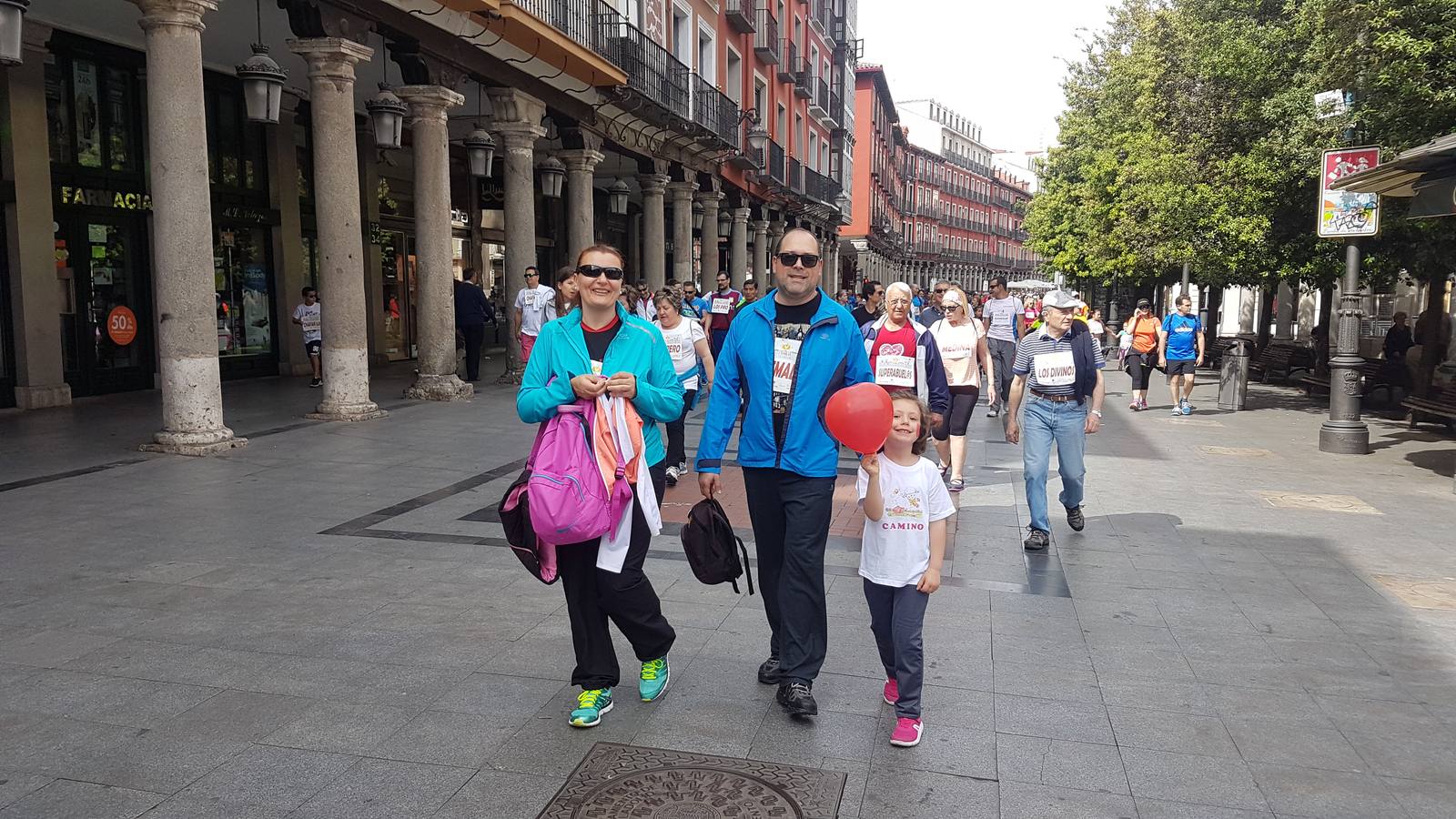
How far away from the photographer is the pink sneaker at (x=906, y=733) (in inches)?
142

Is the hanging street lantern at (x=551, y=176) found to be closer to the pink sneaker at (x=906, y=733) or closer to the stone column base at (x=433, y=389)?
the stone column base at (x=433, y=389)

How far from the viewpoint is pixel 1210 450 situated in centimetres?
1138

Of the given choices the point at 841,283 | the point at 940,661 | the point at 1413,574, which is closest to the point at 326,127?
the point at 940,661

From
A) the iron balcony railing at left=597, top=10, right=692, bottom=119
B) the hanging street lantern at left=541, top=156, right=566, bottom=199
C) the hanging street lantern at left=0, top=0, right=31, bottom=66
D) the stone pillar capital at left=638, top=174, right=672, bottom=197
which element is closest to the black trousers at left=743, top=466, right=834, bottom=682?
the hanging street lantern at left=0, top=0, right=31, bottom=66

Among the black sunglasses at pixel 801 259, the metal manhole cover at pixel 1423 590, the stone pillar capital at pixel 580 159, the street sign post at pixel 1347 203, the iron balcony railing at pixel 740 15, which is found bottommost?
the metal manhole cover at pixel 1423 590

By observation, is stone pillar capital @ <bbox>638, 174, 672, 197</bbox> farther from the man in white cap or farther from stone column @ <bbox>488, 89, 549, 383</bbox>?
the man in white cap

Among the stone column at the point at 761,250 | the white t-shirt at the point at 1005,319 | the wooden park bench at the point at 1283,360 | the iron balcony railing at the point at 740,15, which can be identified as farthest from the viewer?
the stone column at the point at 761,250

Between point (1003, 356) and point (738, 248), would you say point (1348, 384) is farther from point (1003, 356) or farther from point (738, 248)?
point (738, 248)

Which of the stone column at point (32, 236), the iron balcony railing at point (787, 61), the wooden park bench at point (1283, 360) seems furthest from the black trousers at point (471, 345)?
the iron balcony railing at point (787, 61)

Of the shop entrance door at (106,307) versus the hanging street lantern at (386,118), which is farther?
the shop entrance door at (106,307)

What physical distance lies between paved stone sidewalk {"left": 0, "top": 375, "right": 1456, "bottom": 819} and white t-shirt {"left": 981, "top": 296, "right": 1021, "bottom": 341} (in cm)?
562

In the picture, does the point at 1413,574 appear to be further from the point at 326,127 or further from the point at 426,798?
the point at 326,127

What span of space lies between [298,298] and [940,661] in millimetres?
15015

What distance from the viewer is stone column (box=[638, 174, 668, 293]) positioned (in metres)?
22.0
